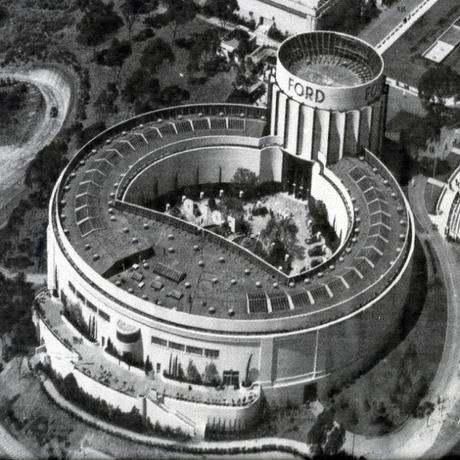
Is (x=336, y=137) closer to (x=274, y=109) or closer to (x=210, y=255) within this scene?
(x=274, y=109)

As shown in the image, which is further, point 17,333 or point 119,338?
point 17,333

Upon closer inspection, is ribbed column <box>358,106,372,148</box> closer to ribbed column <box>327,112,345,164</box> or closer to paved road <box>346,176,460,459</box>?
ribbed column <box>327,112,345,164</box>

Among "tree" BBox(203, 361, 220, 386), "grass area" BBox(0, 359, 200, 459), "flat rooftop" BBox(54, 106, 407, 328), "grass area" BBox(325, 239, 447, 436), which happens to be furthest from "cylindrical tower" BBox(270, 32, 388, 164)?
"grass area" BBox(0, 359, 200, 459)

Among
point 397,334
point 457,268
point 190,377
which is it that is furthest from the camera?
point 457,268

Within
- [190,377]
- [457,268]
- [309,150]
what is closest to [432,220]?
[457,268]

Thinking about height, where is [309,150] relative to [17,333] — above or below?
above

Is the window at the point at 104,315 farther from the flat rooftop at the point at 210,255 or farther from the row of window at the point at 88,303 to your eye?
the flat rooftop at the point at 210,255

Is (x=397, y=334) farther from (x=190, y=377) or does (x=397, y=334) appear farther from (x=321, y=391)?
(x=190, y=377)
